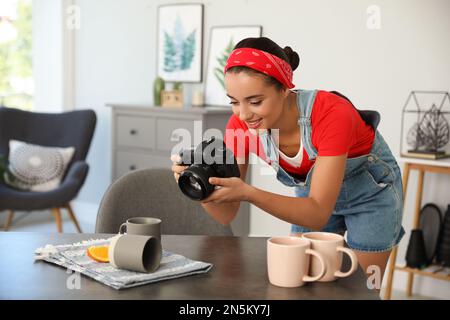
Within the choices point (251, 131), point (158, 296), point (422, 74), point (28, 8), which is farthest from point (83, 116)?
point (158, 296)

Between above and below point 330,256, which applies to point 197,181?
above

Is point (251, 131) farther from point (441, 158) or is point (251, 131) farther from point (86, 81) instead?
point (86, 81)

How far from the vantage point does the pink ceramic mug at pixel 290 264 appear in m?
1.26

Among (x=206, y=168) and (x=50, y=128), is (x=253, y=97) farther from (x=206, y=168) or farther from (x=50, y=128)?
(x=50, y=128)

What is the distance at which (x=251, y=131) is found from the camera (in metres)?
1.80

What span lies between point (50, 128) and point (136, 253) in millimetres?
3572

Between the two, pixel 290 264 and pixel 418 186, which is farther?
pixel 418 186

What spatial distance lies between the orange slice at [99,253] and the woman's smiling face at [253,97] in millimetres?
476

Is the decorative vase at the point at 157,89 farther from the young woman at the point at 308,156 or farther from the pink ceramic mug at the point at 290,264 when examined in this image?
the pink ceramic mug at the point at 290,264

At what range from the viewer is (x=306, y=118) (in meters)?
1.73

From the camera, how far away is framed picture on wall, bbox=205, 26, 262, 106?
4270 mm

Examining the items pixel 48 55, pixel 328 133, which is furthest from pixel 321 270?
pixel 48 55

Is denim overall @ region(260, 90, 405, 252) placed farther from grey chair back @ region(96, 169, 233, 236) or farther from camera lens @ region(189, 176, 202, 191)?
camera lens @ region(189, 176, 202, 191)

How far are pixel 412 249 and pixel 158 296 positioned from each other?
2573 mm
